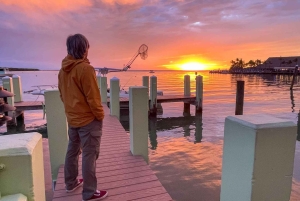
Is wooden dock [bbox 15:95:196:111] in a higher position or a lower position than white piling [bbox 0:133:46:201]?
lower

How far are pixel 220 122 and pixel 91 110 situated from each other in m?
10.6

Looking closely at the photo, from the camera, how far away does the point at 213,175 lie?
19.3 feet

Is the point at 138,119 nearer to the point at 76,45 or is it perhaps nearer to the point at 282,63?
the point at 76,45

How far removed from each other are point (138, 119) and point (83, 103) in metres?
1.87

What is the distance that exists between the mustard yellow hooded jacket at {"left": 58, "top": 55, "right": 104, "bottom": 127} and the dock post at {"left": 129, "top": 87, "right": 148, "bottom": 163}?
163 cm

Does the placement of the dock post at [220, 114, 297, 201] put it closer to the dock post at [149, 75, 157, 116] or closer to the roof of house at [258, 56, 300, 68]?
the dock post at [149, 75, 157, 116]

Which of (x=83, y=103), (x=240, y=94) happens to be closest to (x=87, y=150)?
(x=83, y=103)

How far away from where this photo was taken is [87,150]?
2.78 meters

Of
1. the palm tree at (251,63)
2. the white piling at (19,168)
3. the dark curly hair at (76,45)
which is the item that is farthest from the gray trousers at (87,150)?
the palm tree at (251,63)

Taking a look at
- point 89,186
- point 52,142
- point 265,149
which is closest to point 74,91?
point 89,186

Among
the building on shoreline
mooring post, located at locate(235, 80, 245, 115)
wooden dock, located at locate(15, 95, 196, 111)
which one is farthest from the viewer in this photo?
the building on shoreline

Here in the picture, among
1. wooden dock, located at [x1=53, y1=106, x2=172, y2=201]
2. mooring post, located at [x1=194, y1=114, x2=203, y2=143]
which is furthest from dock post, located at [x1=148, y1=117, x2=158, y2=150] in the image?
wooden dock, located at [x1=53, y1=106, x2=172, y2=201]

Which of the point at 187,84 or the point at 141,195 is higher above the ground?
the point at 187,84

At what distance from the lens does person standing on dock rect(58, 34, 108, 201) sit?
256 cm
